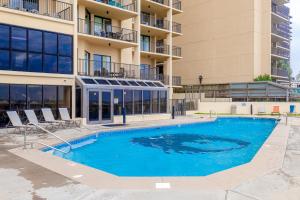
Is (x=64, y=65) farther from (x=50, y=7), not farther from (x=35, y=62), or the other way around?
(x=50, y=7)

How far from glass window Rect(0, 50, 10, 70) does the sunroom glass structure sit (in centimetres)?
396

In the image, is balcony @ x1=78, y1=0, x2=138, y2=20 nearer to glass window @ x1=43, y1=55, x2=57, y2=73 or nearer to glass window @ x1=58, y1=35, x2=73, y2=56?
glass window @ x1=58, y1=35, x2=73, y2=56

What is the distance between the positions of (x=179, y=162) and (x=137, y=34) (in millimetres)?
15795

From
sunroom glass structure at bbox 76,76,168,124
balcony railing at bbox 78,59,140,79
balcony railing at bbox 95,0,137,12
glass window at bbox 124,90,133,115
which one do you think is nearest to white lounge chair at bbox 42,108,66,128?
sunroom glass structure at bbox 76,76,168,124

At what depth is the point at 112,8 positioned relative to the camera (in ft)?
66.2

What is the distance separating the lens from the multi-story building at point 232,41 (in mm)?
30000

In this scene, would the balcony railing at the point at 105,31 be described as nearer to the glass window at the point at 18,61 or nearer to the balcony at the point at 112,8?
the balcony at the point at 112,8

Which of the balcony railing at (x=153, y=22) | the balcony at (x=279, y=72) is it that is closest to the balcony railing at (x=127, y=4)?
the balcony railing at (x=153, y=22)

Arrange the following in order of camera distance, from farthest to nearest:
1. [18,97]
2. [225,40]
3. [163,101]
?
[225,40], [163,101], [18,97]

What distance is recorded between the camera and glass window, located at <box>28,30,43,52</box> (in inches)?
565

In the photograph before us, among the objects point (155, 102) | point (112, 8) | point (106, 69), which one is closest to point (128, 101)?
point (155, 102)

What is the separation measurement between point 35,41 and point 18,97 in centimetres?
316

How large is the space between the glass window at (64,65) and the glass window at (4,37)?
9.44 feet

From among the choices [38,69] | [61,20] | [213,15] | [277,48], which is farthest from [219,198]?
[277,48]
